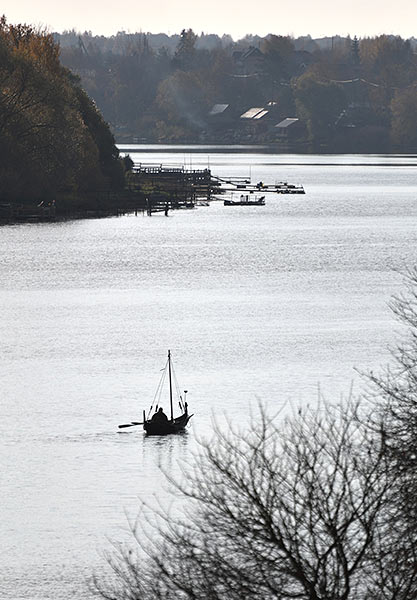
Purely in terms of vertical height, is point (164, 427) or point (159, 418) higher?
point (159, 418)

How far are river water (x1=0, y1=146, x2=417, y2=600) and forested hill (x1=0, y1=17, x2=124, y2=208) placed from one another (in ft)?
15.4

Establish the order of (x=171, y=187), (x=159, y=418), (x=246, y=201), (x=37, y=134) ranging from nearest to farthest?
(x=159, y=418) → (x=37, y=134) → (x=246, y=201) → (x=171, y=187)

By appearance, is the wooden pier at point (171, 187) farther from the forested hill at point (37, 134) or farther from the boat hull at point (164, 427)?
the boat hull at point (164, 427)

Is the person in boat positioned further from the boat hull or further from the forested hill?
the forested hill

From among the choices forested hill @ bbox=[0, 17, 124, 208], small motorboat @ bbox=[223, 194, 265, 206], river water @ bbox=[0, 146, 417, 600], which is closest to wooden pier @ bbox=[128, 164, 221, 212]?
small motorboat @ bbox=[223, 194, 265, 206]

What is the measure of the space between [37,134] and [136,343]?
55.1m

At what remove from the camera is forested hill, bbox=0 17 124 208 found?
110688mm

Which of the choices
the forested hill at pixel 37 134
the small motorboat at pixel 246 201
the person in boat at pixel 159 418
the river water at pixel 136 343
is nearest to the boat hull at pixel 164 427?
the person in boat at pixel 159 418

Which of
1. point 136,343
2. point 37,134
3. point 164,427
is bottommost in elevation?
point 164,427

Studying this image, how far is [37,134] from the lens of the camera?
364 ft

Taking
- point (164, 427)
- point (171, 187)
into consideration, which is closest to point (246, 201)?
point (171, 187)

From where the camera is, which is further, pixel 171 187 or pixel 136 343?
pixel 171 187

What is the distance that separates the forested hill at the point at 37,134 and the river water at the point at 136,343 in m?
4.69

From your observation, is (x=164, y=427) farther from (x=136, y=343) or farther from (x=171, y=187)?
(x=171, y=187)
